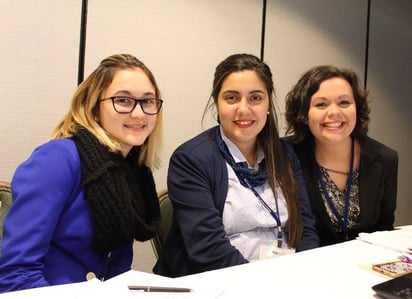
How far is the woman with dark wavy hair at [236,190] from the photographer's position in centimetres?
137

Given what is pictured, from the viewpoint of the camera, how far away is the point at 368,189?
5.83 ft

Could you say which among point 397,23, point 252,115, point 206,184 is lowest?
point 206,184

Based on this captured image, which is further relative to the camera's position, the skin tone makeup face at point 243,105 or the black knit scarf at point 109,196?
the skin tone makeup face at point 243,105

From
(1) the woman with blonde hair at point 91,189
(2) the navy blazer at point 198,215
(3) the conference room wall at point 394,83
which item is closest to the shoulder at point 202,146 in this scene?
(2) the navy blazer at point 198,215

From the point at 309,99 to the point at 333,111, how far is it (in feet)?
0.48

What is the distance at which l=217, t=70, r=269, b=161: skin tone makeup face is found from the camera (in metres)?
1.54

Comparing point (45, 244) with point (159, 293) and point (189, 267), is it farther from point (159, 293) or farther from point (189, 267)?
point (189, 267)

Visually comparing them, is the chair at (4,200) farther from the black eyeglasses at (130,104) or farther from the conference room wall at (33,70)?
the black eyeglasses at (130,104)

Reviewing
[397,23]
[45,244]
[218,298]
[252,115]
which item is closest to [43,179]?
[45,244]

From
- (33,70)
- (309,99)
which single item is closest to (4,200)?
(33,70)

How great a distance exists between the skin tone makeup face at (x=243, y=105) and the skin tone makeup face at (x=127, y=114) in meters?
0.38

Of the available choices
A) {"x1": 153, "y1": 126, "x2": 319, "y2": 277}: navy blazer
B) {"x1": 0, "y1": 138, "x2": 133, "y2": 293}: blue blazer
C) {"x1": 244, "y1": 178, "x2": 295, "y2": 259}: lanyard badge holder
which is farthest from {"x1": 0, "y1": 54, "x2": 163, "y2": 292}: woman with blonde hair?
{"x1": 244, "y1": 178, "x2": 295, "y2": 259}: lanyard badge holder

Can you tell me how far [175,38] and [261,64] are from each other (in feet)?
2.84

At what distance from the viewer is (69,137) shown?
1.19 metres
